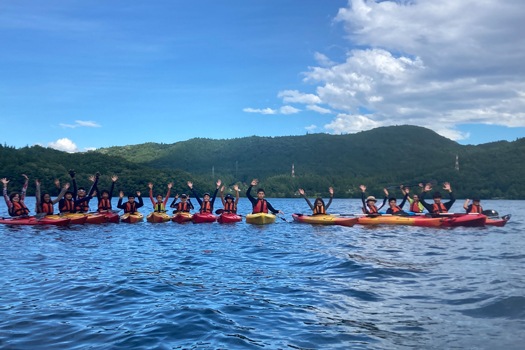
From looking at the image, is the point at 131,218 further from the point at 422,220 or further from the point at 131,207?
the point at 422,220

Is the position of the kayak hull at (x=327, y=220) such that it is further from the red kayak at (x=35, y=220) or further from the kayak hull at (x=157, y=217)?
the red kayak at (x=35, y=220)

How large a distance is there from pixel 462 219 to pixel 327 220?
7.20 m

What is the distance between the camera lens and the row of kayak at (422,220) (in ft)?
77.5

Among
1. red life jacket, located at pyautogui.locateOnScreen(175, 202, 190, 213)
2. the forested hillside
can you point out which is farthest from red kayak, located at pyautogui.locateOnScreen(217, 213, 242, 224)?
the forested hillside

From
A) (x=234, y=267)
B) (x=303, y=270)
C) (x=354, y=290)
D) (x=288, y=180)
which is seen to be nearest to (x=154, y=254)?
(x=234, y=267)

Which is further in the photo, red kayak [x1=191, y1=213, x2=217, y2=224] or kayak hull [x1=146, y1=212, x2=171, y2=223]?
kayak hull [x1=146, y1=212, x2=171, y2=223]

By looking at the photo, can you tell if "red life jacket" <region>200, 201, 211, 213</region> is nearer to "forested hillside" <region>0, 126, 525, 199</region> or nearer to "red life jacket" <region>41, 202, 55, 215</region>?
"red life jacket" <region>41, 202, 55, 215</region>

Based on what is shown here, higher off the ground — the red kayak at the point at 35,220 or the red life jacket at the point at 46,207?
the red life jacket at the point at 46,207

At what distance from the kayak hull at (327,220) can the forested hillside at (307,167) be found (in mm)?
65111

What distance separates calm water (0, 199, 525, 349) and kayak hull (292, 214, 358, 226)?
6.70 m

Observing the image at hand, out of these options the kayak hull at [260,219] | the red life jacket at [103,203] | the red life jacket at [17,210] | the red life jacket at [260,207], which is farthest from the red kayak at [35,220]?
the red life jacket at [260,207]

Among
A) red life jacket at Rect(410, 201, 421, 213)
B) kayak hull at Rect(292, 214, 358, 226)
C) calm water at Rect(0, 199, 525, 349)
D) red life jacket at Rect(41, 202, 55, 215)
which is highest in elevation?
red life jacket at Rect(41, 202, 55, 215)

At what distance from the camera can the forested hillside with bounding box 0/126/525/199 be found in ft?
328

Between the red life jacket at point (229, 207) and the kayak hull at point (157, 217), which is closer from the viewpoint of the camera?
the red life jacket at point (229, 207)
